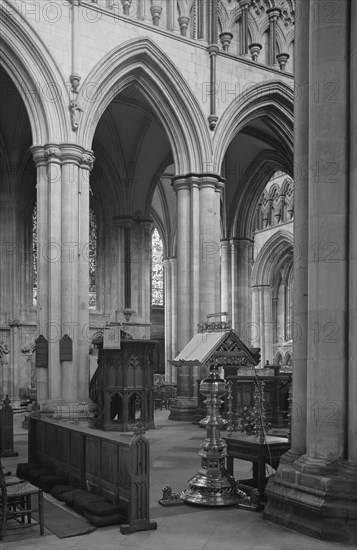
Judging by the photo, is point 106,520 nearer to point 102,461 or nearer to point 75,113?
point 102,461

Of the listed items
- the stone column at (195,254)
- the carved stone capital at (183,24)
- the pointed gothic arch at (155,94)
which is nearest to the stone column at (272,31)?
the carved stone capital at (183,24)

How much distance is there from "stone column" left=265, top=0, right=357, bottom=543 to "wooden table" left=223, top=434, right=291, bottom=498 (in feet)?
2.09

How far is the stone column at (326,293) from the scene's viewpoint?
6125mm

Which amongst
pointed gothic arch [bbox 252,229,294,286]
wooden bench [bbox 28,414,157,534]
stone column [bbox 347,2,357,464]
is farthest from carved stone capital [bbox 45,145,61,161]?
pointed gothic arch [bbox 252,229,294,286]

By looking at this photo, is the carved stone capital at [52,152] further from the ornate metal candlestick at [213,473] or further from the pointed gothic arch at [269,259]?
the pointed gothic arch at [269,259]

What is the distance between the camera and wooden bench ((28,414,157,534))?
641 cm

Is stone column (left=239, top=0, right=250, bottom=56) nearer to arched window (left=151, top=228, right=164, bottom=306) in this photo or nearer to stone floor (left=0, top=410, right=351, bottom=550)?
arched window (left=151, top=228, right=164, bottom=306)

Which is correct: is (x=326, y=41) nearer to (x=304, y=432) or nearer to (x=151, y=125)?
(x=304, y=432)

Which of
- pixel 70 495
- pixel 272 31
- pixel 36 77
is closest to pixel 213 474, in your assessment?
pixel 70 495

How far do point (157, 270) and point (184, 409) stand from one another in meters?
15.4

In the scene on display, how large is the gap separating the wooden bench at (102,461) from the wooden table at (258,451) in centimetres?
125

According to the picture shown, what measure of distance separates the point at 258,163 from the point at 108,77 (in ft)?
33.4

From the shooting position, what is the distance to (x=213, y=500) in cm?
717

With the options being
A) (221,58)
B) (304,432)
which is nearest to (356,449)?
(304,432)
